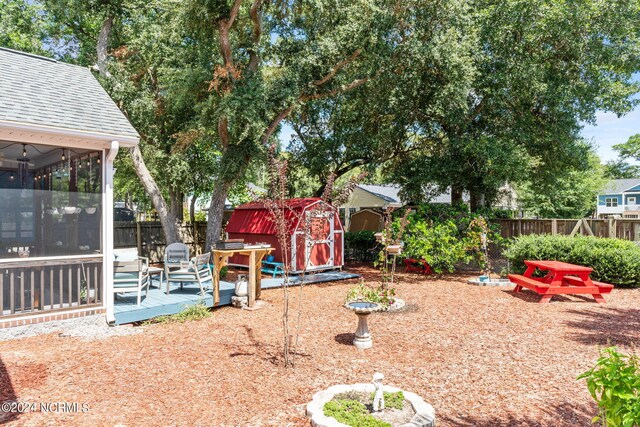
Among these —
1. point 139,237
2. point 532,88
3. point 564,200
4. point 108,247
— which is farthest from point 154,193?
point 564,200

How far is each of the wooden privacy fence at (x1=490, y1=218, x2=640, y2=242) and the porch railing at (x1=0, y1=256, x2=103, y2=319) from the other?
12.8 metres

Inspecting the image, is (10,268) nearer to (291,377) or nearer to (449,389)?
(291,377)

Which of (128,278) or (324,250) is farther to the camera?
(324,250)

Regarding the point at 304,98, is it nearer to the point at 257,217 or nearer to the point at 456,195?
A: the point at 257,217

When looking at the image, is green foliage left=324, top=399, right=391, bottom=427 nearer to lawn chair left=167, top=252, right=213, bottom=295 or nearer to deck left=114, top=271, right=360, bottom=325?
deck left=114, top=271, right=360, bottom=325

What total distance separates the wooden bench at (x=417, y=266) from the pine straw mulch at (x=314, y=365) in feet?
16.0

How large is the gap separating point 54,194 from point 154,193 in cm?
628

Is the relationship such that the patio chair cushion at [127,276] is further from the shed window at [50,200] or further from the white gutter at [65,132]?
the white gutter at [65,132]

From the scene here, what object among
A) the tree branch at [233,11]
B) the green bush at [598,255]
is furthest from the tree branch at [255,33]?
the green bush at [598,255]

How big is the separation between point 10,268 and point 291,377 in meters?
4.73

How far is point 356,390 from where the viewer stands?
411cm

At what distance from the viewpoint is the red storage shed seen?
39.2 ft

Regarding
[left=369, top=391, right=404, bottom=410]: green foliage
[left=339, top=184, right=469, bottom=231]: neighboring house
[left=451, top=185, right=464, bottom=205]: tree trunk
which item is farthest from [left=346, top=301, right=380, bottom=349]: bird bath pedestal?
[left=339, top=184, right=469, bottom=231]: neighboring house

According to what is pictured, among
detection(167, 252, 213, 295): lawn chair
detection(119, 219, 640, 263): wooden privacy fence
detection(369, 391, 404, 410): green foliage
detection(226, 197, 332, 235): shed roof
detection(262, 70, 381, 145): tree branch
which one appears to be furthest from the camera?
detection(119, 219, 640, 263): wooden privacy fence
